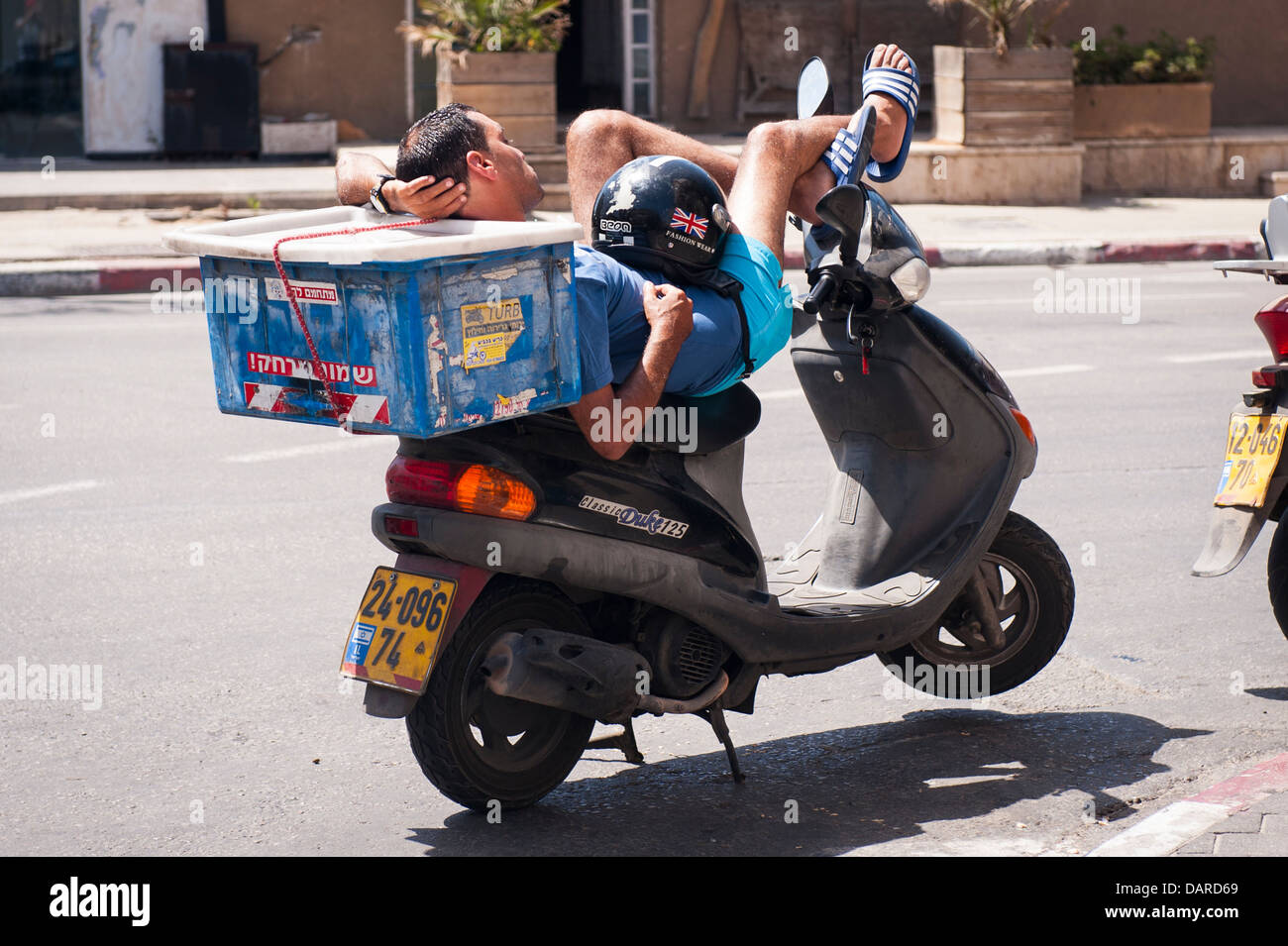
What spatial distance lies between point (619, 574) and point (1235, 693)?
206 cm

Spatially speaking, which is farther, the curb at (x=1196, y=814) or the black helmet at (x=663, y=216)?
the black helmet at (x=663, y=216)

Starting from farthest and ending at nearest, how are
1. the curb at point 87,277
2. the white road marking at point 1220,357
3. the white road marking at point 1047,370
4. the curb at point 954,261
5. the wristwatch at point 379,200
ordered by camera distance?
1. the curb at point 954,261
2. the curb at point 87,277
3. the white road marking at point 1220,357
4. the white road marking at point 1047,370
5. the wristwatch at point 379,200

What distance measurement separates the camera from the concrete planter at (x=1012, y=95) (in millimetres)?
16344

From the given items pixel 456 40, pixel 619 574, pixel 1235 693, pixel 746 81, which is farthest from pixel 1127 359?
pixel 746 81

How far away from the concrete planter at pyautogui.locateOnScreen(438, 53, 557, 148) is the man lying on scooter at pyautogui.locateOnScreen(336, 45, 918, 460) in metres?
11.8

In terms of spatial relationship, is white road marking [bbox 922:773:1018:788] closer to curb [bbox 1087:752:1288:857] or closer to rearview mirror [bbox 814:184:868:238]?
curb [bbox 1087:752:1288:857]

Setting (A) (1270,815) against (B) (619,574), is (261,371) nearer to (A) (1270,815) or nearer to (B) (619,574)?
(B) (619,574)

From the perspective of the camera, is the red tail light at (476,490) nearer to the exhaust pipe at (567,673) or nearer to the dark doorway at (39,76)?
the exhaust pipe at (567,673)

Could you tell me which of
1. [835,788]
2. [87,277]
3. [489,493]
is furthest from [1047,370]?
[87,277]

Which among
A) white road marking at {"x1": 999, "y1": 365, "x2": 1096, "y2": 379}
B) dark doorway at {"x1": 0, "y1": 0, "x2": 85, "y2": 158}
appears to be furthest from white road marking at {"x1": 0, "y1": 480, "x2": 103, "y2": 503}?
dark doorway at {"x1": 0, "y1": 0, "x2": 85, "y2": 158}

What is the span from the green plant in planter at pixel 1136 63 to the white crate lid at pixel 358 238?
48.1ft

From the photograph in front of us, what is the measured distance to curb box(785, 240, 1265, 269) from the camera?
14078mm

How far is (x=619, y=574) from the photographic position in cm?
383

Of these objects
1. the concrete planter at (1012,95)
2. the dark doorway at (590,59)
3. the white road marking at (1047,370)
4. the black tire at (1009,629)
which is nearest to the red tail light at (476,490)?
the black tire at (1009,629)
